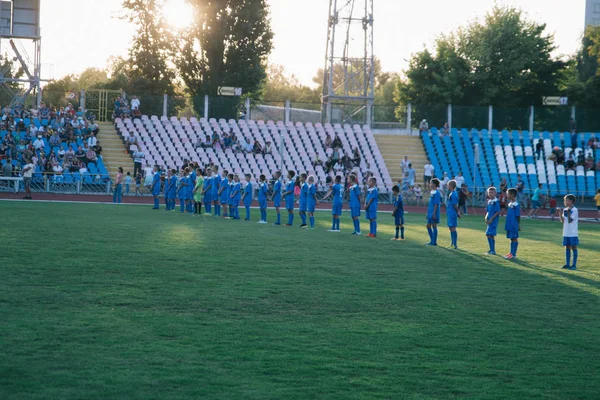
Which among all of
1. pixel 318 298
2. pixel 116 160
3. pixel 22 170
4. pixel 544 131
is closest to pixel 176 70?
pixel 116 160

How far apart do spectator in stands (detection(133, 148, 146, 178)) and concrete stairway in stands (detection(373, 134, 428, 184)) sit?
47.3 feet

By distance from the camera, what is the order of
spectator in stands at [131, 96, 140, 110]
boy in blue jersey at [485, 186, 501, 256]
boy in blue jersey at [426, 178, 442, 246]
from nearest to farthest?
boy in blue jersey at [485, 186, 501, 256]
boy in blue jersey at [426, 178, 442, 246]
spectator in stands at [131, 96, 140, 110]

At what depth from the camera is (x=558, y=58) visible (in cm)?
5919

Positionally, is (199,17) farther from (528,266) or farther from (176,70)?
(528,266)

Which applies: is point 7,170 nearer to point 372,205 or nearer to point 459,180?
point 372,205

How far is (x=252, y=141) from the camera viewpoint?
150ft

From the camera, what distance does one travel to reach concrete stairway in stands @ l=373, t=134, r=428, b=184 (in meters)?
46.0

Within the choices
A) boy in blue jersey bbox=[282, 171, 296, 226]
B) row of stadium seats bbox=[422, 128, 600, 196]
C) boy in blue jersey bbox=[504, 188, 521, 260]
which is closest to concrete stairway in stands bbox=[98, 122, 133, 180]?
boy in blue jersey bbox=[282, 171, 296, 226]

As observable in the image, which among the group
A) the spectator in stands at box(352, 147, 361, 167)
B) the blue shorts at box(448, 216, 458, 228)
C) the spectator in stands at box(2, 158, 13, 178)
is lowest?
the blue shorts at box(448, 216, 458, 228)

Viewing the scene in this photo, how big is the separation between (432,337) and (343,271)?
17.4ft

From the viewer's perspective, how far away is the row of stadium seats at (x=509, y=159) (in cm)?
4566

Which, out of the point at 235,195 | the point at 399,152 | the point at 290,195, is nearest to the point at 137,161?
the point at 235,195

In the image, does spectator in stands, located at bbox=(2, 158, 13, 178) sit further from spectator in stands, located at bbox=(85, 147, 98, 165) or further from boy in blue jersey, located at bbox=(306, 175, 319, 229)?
boy in blue jersey, located at bbox=(306, 175, 319, 229)

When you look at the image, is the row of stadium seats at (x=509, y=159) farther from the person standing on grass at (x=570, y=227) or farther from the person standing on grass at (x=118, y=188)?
the person standing on grass at (x=570, y=227)
